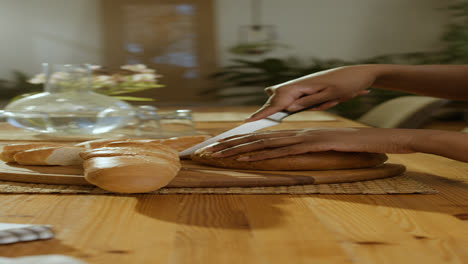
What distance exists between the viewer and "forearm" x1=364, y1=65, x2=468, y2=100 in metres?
0.98

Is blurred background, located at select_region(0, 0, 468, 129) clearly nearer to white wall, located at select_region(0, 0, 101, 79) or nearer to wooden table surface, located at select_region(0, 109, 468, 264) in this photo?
white wall, located at select_region(0, 0, 101, 79)

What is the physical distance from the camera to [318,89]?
89cm

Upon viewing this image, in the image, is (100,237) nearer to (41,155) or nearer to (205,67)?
(41,155)

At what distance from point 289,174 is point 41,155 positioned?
36 centimetres

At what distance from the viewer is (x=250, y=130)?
795 millimetres

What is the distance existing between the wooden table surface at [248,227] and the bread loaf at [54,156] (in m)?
0.12

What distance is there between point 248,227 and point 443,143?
38cm

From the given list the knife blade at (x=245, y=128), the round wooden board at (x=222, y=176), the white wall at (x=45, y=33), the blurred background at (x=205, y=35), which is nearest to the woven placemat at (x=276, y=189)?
the round wooden board at (x=222, y=176)

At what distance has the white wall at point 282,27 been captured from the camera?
520 centimetres

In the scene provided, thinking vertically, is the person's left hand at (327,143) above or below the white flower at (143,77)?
below

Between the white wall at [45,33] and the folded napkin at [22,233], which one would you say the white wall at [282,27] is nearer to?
the white wall at [45,33]

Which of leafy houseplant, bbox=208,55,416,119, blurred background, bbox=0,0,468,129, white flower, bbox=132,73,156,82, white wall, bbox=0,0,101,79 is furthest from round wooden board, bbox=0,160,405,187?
white wall, bbox=0,0,101,79

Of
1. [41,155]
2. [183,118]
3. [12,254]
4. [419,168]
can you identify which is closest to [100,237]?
[12,254]

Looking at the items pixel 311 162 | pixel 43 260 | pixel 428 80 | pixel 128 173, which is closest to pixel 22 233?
pixel 43 260
